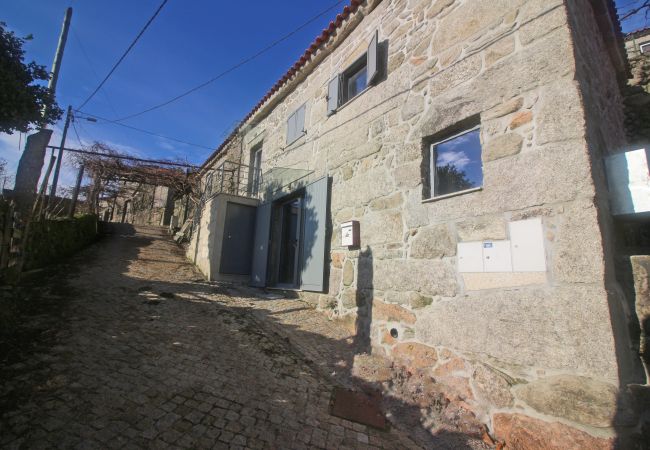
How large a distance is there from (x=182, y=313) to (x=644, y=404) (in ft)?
16.4

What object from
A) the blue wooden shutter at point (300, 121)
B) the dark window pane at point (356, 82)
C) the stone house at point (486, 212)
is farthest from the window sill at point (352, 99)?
the blue wooden shutter at point (300, 121)

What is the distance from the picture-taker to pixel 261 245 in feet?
24.8

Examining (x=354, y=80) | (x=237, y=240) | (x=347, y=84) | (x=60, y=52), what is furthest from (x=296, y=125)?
(x=60, y=52)

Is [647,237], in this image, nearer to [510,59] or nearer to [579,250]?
[579,250]

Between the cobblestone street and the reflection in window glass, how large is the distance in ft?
8.22

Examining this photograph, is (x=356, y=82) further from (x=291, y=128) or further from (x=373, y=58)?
(x=291, y=128)

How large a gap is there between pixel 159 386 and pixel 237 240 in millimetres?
5513

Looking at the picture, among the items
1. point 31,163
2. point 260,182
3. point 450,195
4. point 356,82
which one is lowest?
point 450,195

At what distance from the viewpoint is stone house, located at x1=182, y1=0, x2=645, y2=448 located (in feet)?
7.63

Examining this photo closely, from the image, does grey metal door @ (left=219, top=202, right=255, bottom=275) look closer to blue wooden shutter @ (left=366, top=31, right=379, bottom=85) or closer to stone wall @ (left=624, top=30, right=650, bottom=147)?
blue wooden shutter @ (left=366, top=31, right=379, bottom=85)

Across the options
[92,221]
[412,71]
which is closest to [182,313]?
[412,71]

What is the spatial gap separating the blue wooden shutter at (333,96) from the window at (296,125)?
3.33 feet

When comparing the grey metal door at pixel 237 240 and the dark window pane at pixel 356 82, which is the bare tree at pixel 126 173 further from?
the dark window pane at pixel 356 82

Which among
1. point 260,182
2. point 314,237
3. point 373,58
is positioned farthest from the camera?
point 260,182
